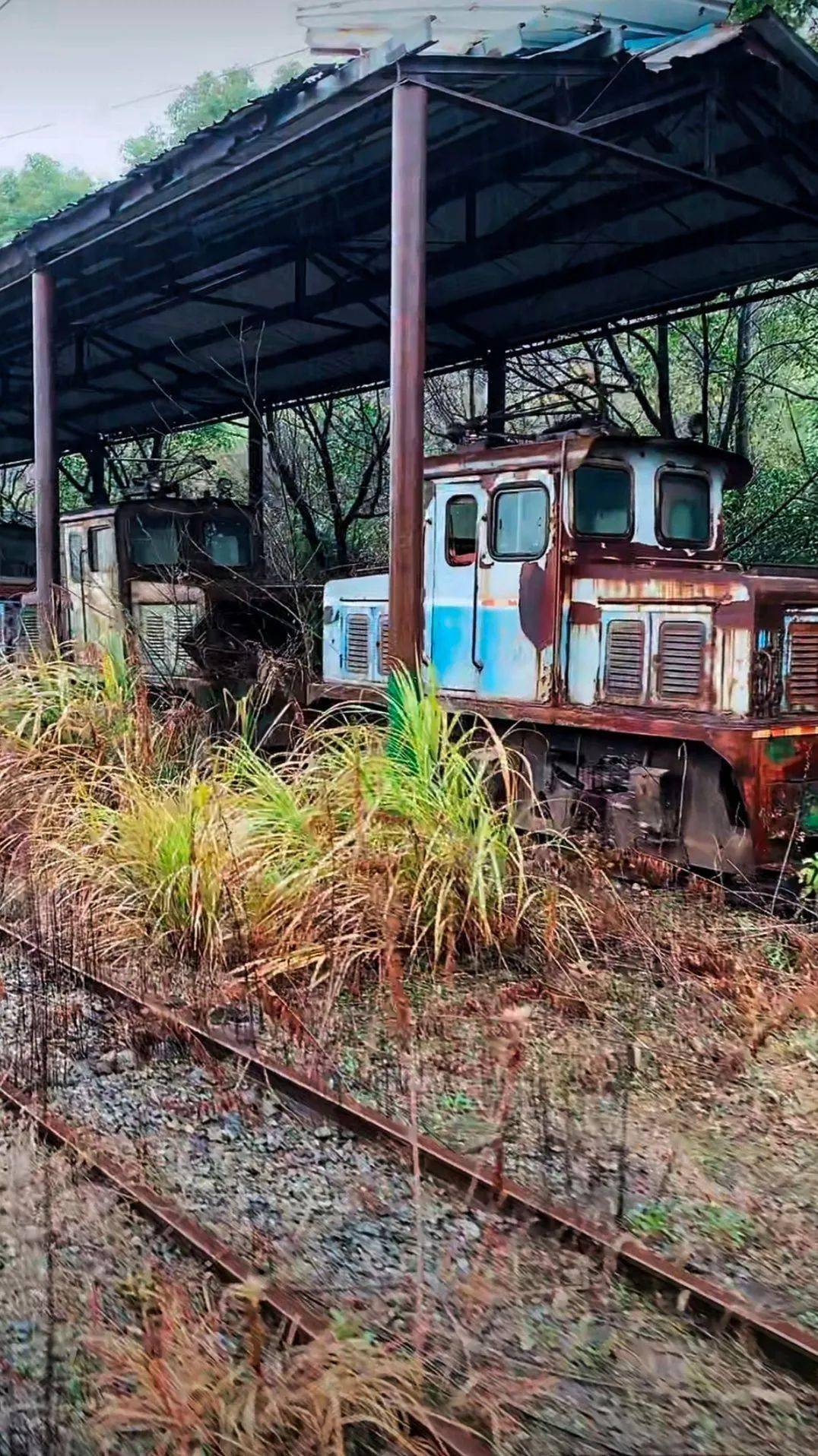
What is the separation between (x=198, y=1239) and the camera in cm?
298

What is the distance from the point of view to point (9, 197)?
110 ft

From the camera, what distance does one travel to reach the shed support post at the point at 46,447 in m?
10.8

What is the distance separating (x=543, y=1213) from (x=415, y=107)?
20.5 ft

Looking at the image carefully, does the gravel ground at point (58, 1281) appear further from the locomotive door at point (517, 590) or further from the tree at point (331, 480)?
the tree at point (331, 480)

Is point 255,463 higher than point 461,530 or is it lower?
higher

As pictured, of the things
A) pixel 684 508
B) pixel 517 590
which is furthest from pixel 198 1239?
pixel 684 508

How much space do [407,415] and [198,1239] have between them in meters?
5.25

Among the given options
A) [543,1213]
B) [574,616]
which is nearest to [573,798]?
[574,616]

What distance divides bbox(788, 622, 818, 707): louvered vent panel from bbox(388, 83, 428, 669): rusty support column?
2.24 meters

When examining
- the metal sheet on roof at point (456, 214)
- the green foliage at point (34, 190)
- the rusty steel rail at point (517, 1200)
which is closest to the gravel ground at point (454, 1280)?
the rusty steel rail at point (517, 1200)

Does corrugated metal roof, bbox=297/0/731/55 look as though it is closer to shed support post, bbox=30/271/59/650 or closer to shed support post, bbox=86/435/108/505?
shed support post, bbox=30/271/59/650

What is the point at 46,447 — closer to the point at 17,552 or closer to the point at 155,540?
the point at 155,540

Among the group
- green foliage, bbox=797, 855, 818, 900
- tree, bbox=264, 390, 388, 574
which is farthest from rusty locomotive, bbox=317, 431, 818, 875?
tree, bbox=264, 390, 388, 574

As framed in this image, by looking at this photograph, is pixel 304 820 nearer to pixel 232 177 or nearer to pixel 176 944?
pixel 176 944
